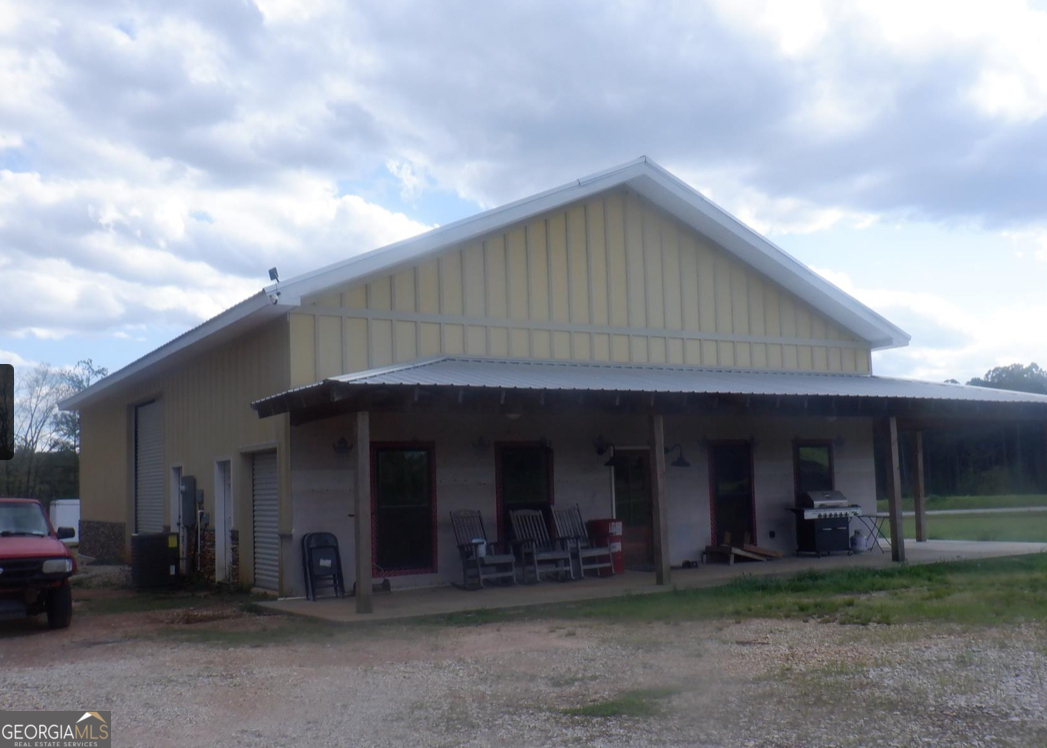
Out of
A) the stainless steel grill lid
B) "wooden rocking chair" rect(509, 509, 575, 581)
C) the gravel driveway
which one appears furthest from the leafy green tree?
the gravel driveway

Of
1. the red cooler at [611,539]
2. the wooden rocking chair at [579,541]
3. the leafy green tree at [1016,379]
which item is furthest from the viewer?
the leafy green tree at [1016,379]

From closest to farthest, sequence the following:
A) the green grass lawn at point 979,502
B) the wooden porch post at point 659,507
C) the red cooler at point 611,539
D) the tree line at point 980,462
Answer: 1. the wooden porch post at point 659,507
2. the red cooler at point 611,539
3. the green grass lawn at point 979,502
4. the tree line at point 980,462

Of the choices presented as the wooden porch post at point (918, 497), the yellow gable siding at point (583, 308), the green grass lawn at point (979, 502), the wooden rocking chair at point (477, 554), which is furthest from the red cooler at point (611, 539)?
the green grass lawn at point (979, 502)

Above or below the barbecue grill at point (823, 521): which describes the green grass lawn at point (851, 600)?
below

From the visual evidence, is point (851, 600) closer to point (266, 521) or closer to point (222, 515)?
point (266, 521)

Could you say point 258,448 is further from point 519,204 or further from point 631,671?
point 631,671

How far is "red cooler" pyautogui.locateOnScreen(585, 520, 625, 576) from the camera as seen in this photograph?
1541cm

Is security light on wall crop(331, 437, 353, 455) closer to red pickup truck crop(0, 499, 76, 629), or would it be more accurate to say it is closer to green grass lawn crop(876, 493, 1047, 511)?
red pickup truck crop(0, 499, 76, 629)

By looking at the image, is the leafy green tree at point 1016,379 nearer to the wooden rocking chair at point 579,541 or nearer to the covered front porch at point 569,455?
the covered front porch at point 569,455

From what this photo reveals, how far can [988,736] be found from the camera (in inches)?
234

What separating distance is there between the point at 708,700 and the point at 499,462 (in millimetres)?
8489

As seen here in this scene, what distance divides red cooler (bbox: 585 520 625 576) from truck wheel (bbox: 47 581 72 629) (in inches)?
284

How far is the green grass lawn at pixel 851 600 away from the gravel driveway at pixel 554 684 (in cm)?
60

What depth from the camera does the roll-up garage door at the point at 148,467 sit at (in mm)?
20094
